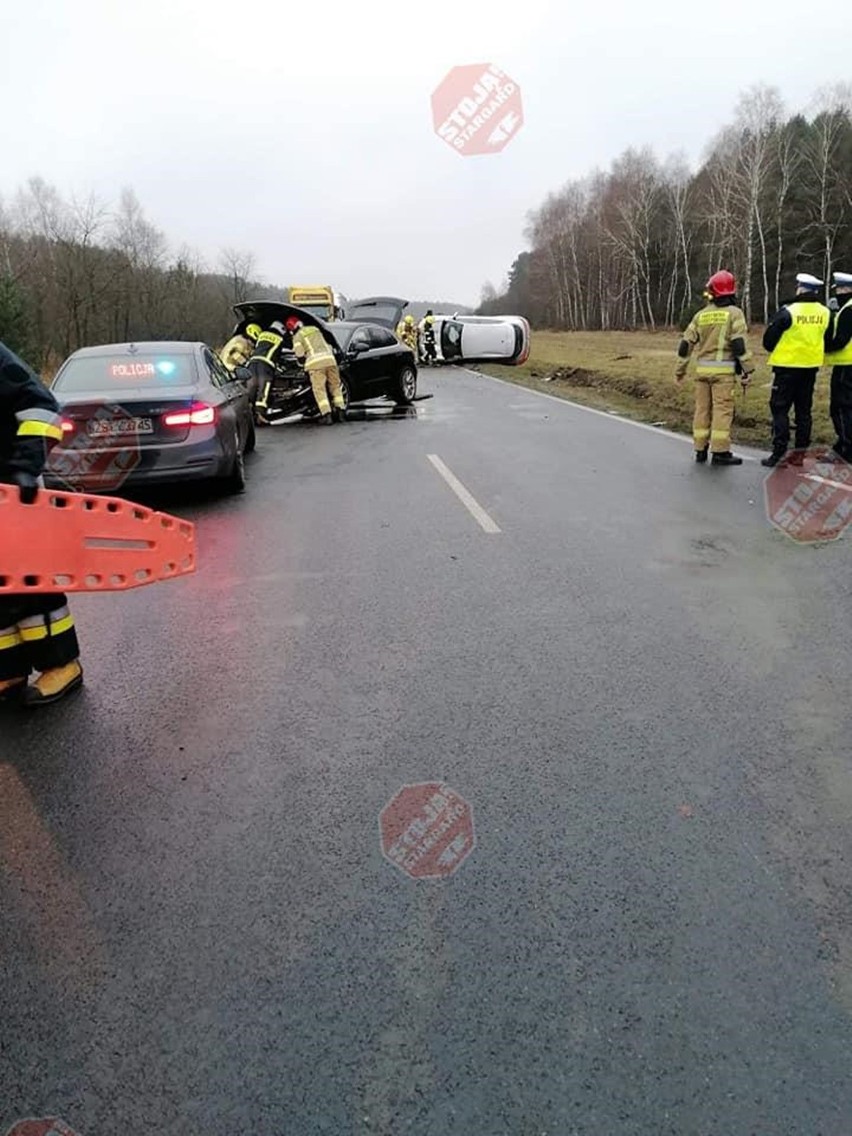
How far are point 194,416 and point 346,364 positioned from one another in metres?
7.23

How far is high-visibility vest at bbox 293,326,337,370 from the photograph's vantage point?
12.4 meters

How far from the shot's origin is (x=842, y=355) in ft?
26.9

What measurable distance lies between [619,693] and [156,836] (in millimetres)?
2034

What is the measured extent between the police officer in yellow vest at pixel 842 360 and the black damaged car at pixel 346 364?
760 cm

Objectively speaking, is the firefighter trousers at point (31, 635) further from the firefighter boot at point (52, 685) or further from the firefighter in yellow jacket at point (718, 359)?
the firefighter in yellow jacket at point (718, 359)

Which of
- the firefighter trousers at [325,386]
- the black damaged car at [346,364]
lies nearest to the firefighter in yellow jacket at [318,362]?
the firefighter trousers at [325,386]

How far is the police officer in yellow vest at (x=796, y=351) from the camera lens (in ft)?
27.2

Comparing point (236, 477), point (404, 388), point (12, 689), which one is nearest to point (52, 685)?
point (12, 689)

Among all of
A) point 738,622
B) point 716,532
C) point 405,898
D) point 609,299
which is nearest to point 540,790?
point 405,898

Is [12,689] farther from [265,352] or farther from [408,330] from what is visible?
[408,330]

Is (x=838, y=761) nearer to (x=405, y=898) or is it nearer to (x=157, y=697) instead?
(x=405, y=898)

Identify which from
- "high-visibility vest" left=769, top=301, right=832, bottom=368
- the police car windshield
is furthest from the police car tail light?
"high-visibility vest" left=769, top=301, right=832, bottom=368

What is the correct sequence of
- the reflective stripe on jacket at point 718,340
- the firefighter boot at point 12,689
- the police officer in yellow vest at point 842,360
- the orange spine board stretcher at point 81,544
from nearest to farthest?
the orange spine board stretcher at point 81,544 < the firefighter boot at point 12,689 < the police officer in yellow vest at point 842,360 < the reflective stripe on jacket at point 718,340

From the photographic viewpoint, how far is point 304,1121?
1664 millimetres
